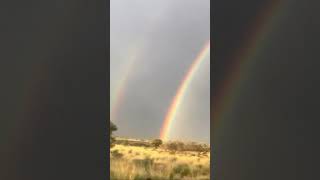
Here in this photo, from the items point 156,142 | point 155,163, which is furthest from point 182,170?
point 156,142

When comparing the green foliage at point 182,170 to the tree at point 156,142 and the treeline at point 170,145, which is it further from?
the tree at point 156,142

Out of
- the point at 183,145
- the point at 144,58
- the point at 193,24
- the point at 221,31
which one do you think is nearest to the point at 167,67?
the point at 144,58

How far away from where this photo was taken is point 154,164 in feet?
21.8

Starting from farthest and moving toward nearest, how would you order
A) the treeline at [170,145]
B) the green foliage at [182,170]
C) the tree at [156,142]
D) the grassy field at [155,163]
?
the green foliage at [182,170]
the grassy field at [155,163]
the tree at [156,142]
the treeline at [170,145]

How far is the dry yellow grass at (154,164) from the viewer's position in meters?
6.28

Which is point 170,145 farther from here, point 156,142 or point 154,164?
point 154,164

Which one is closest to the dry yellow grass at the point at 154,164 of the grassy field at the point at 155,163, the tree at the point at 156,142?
the grassy field at the point at 155,163

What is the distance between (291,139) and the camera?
73.4 inches

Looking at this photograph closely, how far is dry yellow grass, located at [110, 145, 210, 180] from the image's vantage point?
6.28m

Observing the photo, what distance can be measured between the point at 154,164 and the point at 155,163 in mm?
39

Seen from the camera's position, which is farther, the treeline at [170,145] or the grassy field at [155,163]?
the grassy field at [155,163]

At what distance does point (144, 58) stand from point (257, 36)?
3.57 metres

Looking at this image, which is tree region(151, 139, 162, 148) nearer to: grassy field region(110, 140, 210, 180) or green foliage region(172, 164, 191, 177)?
grassy field region(110, 140, 210, 180)

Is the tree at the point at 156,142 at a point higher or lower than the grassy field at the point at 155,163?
higher
